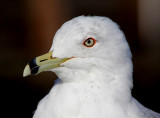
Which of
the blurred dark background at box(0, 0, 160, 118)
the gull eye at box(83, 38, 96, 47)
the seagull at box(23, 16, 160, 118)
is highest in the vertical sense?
the gull eye at box(83, 38, 96, 47)

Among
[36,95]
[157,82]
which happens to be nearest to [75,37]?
[36,95]

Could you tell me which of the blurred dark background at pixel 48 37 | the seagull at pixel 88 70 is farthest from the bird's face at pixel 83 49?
the blurred dark background at pixel 48 37

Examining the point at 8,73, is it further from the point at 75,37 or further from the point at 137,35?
the point at 75,37

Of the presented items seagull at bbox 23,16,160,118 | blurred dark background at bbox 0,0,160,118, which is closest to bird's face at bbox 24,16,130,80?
seagull at bbox 23,16,160,118

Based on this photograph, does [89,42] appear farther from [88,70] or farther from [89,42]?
[88,70]

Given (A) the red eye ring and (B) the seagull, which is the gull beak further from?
(A) the red eye ring

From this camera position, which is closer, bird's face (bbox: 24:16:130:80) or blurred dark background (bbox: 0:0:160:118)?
bird's face (bbox: 24:16:130:80)
